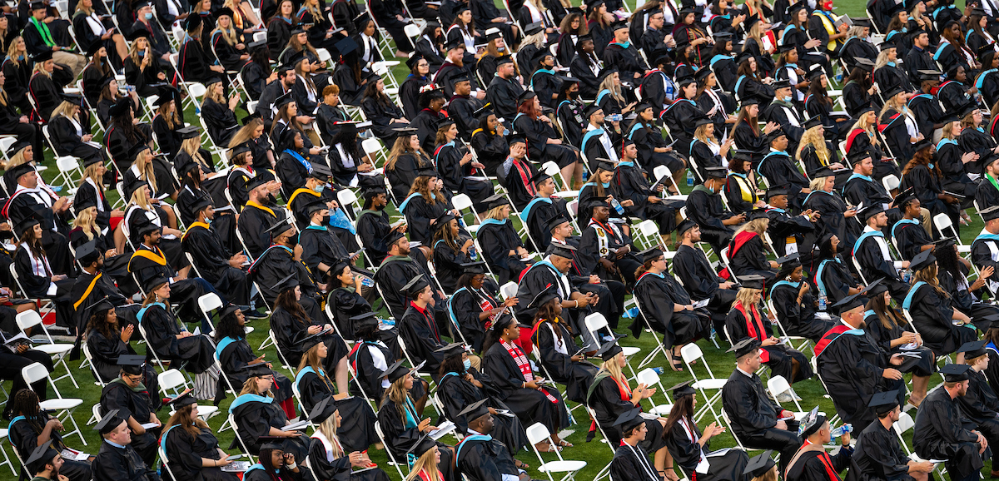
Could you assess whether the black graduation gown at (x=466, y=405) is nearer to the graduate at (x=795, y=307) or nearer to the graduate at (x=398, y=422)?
the graduate at (x=398, y=422)

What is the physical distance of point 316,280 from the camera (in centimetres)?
1129

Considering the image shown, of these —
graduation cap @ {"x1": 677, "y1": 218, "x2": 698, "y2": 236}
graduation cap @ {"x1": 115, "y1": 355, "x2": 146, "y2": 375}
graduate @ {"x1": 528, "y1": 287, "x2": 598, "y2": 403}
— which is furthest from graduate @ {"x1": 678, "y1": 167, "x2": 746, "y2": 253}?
graduation cap @ {"x1": 115, "y1": 355, "x2": 146, "y2": 375}

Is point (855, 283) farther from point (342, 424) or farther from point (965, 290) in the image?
point (342, 424)

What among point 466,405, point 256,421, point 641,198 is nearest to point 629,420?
point 466,405

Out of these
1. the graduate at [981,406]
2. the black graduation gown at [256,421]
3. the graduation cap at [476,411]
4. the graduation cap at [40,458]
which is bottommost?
the graduate at [981,406]

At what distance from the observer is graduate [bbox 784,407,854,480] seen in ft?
26.8

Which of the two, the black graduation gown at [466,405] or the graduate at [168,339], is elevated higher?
the graduate at [168,339]

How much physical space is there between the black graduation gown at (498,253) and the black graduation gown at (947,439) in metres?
3.93

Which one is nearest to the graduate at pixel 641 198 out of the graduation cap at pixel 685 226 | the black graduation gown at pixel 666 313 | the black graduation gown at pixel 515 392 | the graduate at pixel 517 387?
the graduation cap at pixel 685 226

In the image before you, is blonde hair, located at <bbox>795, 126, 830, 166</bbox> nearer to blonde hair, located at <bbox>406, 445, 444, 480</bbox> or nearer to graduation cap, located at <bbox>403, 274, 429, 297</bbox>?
graduation cap, located at <bbox>403, 274, 429, 297</bbox>

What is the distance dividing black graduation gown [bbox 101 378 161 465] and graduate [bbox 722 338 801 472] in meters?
4.05

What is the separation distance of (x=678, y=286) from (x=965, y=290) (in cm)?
242

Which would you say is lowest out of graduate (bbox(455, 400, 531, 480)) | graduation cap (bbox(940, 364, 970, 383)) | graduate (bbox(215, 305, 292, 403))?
graduation cap (bbox(940, 364, 970, 383))

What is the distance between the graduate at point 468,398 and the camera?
9.20 m
